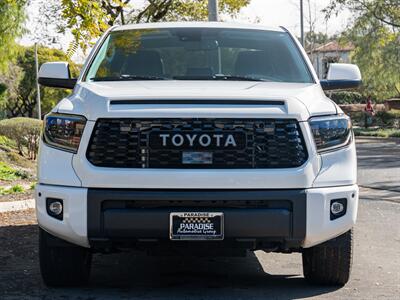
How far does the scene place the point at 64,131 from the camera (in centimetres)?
523

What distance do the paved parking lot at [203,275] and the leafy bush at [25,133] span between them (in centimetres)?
1069

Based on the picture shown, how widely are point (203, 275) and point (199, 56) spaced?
1806mm

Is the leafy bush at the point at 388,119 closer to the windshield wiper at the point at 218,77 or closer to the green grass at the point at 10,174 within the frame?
the green grass at the point at 10,174

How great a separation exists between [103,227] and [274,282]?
1.64 metres

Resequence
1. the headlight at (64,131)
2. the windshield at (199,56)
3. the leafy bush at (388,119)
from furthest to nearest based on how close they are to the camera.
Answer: the leafy bush at (388,119)
the windshield at (199,56)
the headlight at (64,131)

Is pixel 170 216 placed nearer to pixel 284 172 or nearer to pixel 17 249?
pixel 284 172

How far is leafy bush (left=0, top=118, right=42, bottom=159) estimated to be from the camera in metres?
19.1

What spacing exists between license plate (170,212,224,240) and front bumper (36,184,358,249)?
0.04m

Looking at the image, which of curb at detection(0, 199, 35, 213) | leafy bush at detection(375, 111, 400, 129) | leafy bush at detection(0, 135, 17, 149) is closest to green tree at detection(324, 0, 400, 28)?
leafy bush at detection(375, 111, 400, 129)

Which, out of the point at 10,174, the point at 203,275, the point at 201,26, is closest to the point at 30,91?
the point at 10,174

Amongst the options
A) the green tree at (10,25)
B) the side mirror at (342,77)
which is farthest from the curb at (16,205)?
the green tree at (10,25)

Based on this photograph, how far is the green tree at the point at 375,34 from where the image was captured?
102 ft

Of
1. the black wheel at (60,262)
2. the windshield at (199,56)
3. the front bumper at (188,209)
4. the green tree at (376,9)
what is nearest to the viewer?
the front bumper at (188,209)

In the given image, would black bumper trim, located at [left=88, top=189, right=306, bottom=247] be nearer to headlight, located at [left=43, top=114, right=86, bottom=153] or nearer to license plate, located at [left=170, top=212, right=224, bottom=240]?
license plate, located at [left=170, top=212, right=224, bottom=240]
